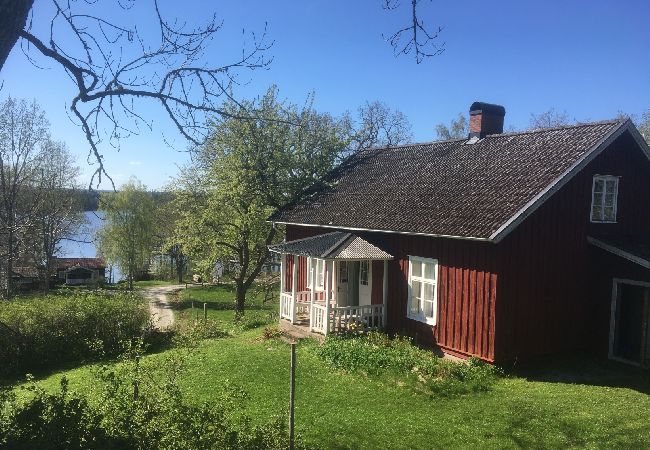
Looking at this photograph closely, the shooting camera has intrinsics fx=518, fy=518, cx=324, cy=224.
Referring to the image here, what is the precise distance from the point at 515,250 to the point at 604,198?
12.9 ft

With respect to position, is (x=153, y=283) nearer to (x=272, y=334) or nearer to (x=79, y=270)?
(x=79, y=270)

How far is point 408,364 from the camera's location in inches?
504

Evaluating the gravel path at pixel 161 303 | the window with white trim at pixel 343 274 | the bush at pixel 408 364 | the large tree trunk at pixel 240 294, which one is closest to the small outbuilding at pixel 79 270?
the gravel path at pixel 161 303

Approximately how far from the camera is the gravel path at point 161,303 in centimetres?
3008

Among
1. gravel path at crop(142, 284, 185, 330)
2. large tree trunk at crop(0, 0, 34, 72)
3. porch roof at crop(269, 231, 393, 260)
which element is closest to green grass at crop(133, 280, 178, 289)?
gravel path at crop(142, 284, 185, 330)

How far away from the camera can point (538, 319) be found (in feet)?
43.3

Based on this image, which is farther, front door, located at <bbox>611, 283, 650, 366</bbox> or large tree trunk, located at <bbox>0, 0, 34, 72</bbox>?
front door, located at <bbox>611, 283, 650, 366</bbox>

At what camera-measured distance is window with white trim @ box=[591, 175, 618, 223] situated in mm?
14336

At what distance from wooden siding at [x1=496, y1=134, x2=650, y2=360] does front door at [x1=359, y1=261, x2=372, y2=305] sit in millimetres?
5497

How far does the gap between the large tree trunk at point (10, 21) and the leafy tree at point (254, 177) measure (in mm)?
19805

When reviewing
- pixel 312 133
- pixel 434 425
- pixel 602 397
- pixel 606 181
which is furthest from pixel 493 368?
pixel 312 133

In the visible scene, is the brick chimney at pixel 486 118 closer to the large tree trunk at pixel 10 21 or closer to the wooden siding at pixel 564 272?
the wooden siding at pixel 564 272

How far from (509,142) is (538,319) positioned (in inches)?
244

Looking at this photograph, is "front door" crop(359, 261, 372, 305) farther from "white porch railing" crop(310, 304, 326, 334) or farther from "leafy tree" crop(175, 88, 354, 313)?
"leafy tree" crop(175, 88, 354, 313)
